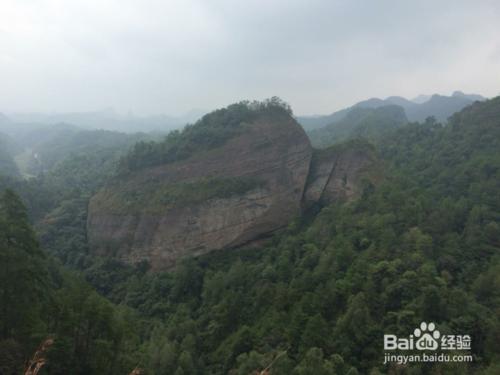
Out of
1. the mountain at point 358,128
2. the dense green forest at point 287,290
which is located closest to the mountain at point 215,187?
the dense green forest at point 287,290

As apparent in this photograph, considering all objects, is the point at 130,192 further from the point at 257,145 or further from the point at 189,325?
the point at 189,325

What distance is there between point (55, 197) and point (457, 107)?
516ft

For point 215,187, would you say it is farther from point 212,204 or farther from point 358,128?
point 358,128

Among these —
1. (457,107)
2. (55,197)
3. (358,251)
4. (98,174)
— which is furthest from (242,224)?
(457,107)

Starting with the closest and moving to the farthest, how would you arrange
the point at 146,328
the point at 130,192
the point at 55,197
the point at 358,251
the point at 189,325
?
the point at 189,325 → the point at 146,328 → the point at 358,251 → the point at 130,192 → the point at 55,197

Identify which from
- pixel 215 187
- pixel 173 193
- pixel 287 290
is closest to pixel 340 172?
pixel 215 187

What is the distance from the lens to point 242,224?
35312 mm

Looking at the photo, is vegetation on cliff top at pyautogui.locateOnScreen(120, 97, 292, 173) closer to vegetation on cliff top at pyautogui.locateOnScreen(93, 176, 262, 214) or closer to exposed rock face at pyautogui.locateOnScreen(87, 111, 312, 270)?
exposed rock face at pyautogui.locateOnScreen(87, 111, 312, 270)

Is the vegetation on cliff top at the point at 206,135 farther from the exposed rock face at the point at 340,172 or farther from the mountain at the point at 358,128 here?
the mountain at the point at 358,128

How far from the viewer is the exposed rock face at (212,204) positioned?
3444 cm

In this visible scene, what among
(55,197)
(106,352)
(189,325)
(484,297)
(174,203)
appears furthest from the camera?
(55,197)

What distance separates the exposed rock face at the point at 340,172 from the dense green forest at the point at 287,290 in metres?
2.22

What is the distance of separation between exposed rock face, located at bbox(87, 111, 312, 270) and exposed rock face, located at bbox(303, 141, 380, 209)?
1.58 meters

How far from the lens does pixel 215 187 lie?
120ft
